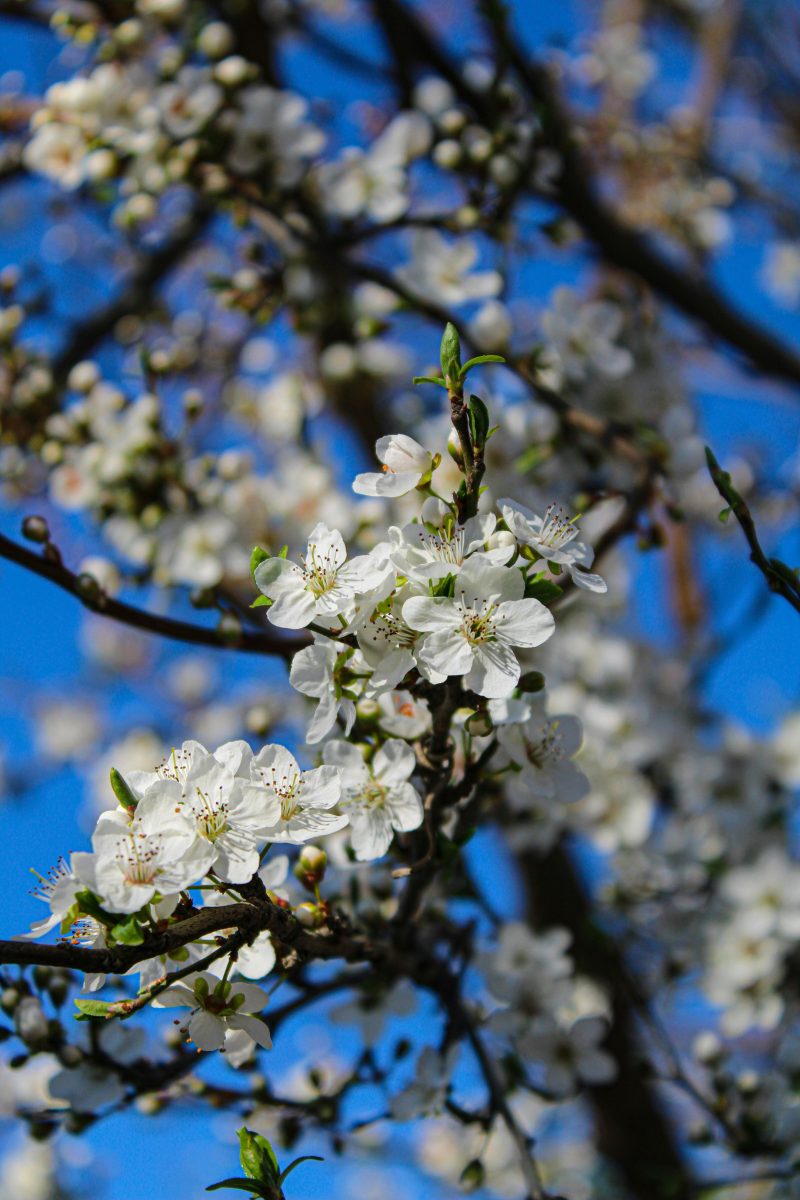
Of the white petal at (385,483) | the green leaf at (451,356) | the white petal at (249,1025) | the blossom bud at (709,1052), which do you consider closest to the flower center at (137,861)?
the white petal at (249,1025)

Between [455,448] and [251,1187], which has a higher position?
[455,448]

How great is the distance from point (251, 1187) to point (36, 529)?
1.03 meters

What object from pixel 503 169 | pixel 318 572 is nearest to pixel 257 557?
pixel 318 572

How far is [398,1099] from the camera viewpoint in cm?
163

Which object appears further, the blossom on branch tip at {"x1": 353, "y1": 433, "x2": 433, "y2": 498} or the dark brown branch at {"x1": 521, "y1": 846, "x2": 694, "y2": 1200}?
the dark brown branch at {"x1": 521, "y1": 846, "x2": 694, "y2": 1200}

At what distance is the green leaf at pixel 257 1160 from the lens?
1.08 meters

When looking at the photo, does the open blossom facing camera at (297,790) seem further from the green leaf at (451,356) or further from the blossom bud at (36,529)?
the blossom bud at (36,529)

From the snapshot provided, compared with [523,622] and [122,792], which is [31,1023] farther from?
[523,622]

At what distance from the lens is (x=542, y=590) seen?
1162 millimetres

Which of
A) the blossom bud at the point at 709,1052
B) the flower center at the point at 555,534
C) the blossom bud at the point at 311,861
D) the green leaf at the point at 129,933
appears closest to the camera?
the green leaf at the point at 129,933

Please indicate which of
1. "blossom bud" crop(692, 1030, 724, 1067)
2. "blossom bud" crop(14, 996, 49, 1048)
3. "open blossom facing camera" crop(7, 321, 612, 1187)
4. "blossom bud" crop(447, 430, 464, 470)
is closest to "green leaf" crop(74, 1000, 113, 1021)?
"open blossom facing camera" crop(7, 321, 612, 1187)

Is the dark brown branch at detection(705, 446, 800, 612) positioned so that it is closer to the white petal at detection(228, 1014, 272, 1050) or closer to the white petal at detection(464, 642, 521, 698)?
the white petal at detection(464, 642, 521, 698)

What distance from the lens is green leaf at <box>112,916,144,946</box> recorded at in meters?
0.95

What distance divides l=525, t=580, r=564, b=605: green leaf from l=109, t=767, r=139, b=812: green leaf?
49 cm
